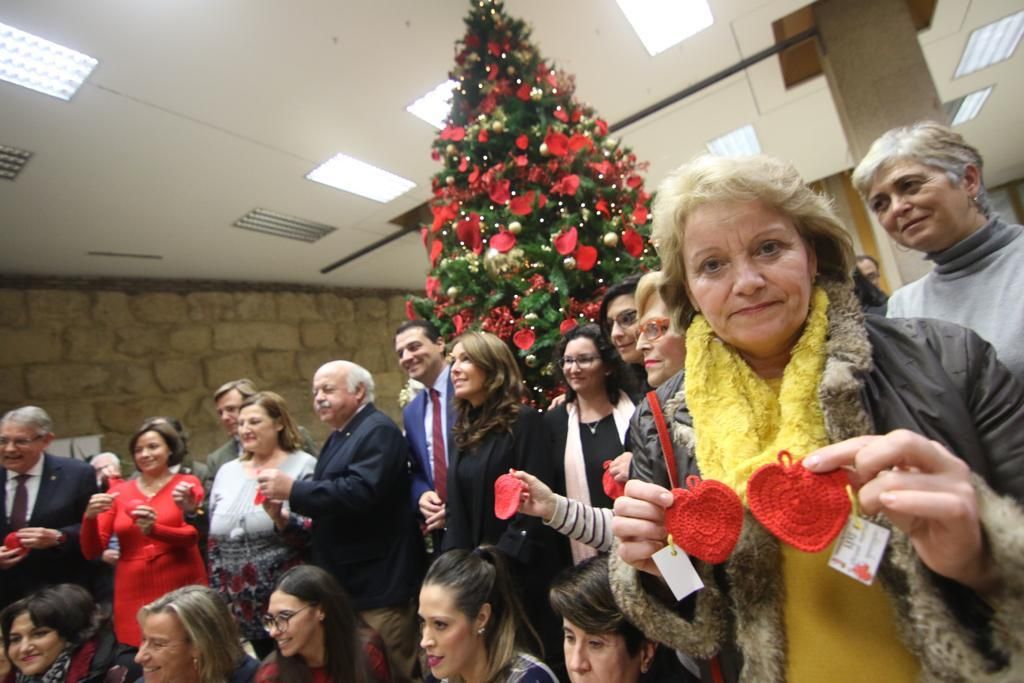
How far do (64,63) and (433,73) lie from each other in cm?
190

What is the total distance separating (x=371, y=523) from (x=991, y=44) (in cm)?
590

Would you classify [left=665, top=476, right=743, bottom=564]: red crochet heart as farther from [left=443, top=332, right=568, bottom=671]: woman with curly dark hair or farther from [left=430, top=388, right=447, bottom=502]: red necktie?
[left=430, top=388, right=447, bottom=502]: red necktie

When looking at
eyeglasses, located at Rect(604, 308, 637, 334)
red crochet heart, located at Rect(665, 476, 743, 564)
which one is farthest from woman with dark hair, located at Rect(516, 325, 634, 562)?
red crochet heart, located at Rect(665, 476, 743, 564)

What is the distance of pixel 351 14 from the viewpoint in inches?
107

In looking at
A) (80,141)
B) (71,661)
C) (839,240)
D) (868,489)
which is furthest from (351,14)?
(71,661)

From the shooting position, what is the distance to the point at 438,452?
2320mm

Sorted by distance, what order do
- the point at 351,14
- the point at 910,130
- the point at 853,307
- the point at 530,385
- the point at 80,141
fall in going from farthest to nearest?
the point at 80,141 < the point at 351,14 < the point at 530,385 < the point at 910,130 < the point at 853,307

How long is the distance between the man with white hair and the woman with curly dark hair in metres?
0.40

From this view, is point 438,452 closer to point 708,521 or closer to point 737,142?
point 708,521

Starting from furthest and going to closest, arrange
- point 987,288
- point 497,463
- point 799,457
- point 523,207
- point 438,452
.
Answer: point 523,207, point 438,452, point 497,463, point 987,288, point 799,457

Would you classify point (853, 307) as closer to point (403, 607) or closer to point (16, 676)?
point (403, 607)

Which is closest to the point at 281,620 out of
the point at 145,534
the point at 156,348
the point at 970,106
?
the point at 145,534

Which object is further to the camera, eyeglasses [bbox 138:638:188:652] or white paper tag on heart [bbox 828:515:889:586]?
eyeglasses [bbox 138:638:188:652]

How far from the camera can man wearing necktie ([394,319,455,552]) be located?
2.20m
